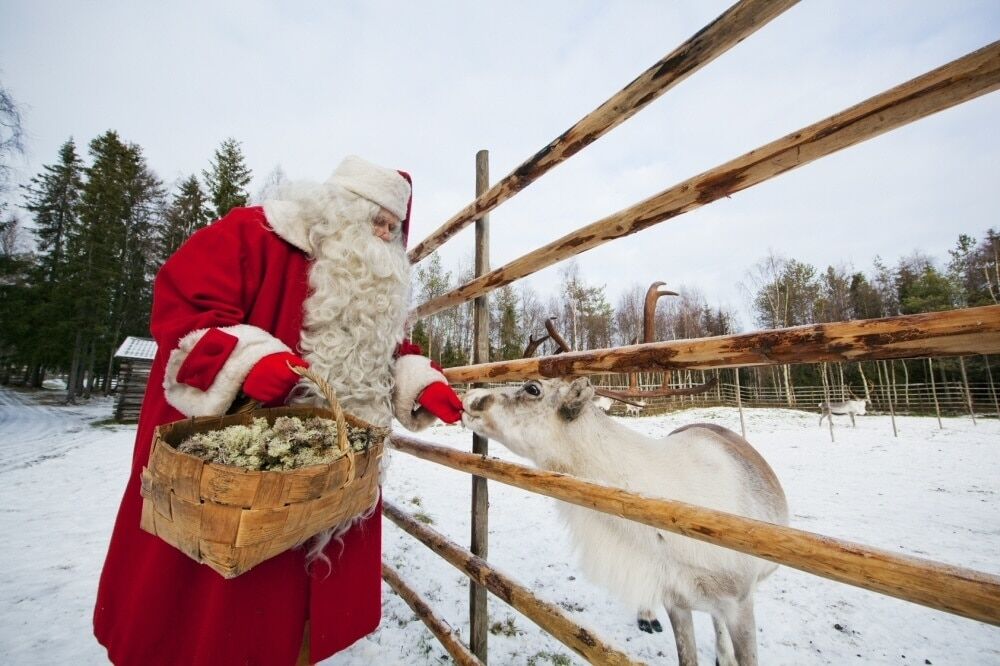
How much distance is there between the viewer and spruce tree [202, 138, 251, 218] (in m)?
18.2

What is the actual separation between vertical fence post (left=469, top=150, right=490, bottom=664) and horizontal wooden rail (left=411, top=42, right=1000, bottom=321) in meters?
1.01

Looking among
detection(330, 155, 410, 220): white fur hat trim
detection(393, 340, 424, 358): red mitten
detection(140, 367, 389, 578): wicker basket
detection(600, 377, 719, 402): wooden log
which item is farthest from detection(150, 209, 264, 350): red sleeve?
detection(600, 377, 719, 402): wooden log

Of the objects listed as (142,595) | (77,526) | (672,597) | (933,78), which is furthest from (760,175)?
(77,526)

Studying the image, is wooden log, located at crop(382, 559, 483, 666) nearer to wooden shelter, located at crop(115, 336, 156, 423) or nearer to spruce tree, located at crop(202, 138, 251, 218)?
wooden shelter, located at crop(115, 336, 156, 423)

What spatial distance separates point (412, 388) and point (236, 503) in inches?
36.5

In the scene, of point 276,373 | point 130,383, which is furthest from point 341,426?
point 130,383

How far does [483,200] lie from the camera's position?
248 centimetres

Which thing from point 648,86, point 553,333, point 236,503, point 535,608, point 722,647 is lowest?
point 722,647

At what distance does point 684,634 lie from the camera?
2193 millimetres

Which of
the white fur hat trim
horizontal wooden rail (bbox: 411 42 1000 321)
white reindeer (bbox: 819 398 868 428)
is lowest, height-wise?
white reindeer (bbox: 819 398 868 428)

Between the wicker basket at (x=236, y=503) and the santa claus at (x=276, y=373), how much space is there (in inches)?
11.7

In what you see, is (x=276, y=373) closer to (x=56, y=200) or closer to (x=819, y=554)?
(x=819, y=554)

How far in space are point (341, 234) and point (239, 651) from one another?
154cm

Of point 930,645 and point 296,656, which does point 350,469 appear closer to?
point 296,656
